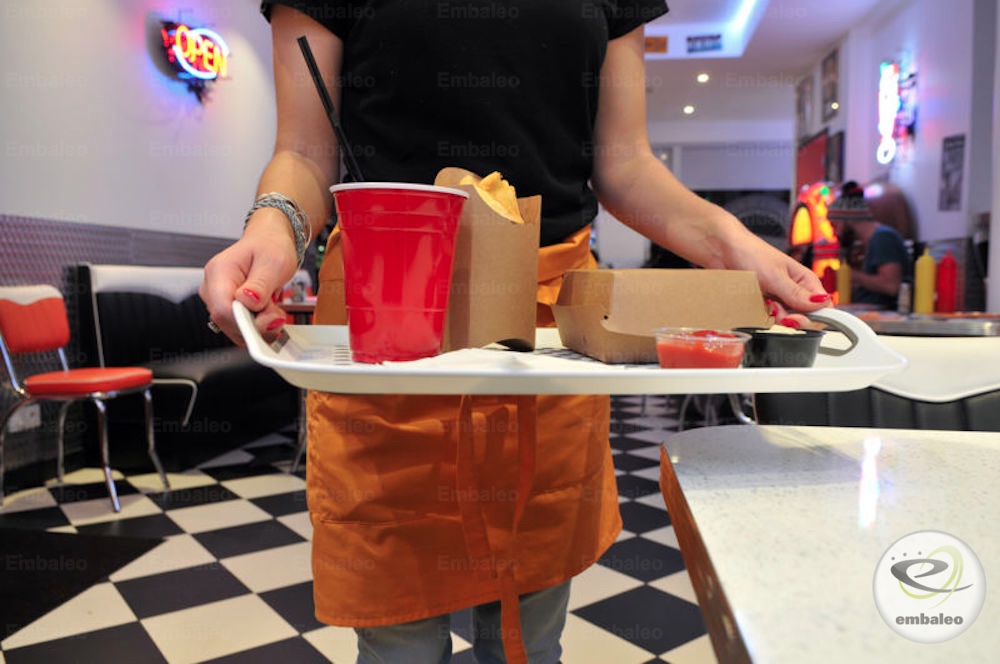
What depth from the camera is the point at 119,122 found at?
4.73 meters

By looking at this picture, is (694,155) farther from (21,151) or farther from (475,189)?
(475,189)

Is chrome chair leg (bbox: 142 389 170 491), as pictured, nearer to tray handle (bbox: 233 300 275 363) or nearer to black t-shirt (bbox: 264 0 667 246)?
black t-shirt (bbox: 264 0 667 246)

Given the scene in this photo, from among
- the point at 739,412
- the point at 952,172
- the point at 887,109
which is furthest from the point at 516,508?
the point at 887,109

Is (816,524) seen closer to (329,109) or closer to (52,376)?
(329,109)

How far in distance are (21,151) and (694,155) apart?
12.1 metres

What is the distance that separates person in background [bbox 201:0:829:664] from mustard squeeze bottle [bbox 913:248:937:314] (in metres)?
2.90

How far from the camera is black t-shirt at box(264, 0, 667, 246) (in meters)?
1.08

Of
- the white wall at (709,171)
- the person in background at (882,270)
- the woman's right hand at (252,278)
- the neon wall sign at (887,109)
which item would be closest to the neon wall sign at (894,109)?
the neon wall sign at (887,109)

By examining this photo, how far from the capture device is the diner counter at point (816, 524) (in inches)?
14.9

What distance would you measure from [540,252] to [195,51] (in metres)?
5.31

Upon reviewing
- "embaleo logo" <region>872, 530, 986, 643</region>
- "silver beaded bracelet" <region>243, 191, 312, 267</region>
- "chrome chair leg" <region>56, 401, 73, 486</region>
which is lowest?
"chrome chair leg" <region>56, 401, 73, 486</region>

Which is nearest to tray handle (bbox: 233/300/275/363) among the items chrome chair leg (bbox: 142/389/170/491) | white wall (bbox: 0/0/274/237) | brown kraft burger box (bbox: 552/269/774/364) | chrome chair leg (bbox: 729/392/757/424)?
brown kraft burger box (bbox: 552/269/774/364)

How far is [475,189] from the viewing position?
33.1 inches

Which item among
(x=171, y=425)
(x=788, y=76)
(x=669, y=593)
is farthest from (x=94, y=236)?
(x=788, y=76)
